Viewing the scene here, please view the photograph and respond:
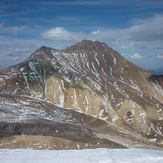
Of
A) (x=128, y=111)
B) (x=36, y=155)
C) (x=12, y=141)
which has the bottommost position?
(x=128, y=111)

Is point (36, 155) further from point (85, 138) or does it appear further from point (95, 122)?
point (95, 122)

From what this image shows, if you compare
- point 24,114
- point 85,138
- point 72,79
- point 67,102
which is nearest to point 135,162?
point 85,138

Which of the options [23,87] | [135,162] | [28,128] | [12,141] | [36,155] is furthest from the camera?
[23,87]

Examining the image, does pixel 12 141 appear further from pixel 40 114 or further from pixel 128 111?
pixel 128 111

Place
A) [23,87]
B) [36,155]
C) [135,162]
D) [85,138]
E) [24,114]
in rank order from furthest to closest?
[23,87], [24,114], [85,138], [36,155], [135,162]

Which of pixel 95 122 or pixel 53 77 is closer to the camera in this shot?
pixel 95 122

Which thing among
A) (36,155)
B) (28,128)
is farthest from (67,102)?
(36,155)

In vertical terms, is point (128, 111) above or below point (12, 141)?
below
